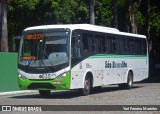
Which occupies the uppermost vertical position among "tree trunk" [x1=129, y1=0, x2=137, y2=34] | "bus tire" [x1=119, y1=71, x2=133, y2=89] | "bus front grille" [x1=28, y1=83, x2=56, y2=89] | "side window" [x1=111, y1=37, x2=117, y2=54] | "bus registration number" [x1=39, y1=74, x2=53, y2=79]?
"tree trunk" [x1=129, y1=0, x2=137, y2=34]

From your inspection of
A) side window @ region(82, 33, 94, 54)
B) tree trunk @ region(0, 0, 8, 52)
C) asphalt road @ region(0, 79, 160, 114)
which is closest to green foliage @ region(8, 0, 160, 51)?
tree trunk @ region(0, 0, 8, 52)

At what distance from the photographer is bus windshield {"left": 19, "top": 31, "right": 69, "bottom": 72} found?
2023cm

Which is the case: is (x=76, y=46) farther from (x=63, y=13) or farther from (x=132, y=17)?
(x=63, y=13)

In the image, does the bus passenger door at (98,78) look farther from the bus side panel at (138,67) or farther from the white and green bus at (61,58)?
the bus side panel at (138,67)

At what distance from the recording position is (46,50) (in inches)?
805

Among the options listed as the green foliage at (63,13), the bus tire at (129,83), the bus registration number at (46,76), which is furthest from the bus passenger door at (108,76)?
the green foliage at (63,13)

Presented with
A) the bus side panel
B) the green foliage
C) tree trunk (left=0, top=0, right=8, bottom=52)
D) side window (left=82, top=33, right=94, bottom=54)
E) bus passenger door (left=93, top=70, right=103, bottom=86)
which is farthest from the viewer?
the green foliage

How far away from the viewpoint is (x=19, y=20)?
43.5m

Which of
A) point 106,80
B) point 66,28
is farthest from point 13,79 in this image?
point 66,28

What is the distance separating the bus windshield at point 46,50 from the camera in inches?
797

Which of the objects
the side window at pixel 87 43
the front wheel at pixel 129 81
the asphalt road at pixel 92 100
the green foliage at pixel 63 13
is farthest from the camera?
the green foliage at pixel 63 13

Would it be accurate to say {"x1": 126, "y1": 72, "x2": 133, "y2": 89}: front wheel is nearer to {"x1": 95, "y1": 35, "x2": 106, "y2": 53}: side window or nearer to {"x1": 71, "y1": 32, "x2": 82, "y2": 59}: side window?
{"x1": 95, "y1": 35, "x2": 106, "y2": 53}: side window

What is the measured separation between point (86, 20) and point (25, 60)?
25.2m

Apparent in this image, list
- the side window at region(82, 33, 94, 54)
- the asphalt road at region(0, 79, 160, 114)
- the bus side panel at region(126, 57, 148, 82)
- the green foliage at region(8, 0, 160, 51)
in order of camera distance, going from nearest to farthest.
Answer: the asphalt road at region(0, 79, 160, 114), the side window at region(82, 33, 94, 54), the bus side panel at region(126, 57, 148, 82), the green foliage at region(8, 0, 160, 51)
